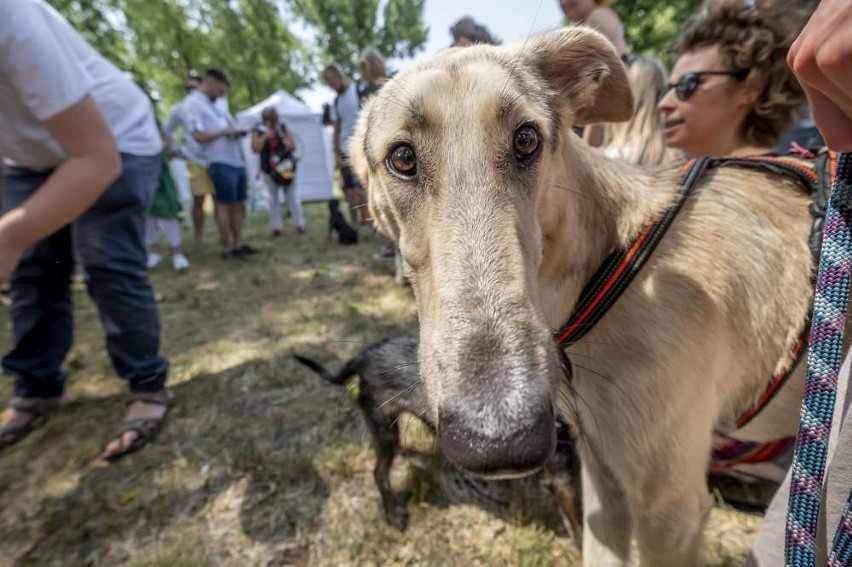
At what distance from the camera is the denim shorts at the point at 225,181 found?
8.02 metres

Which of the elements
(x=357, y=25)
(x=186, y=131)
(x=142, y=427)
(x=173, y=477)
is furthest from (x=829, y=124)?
(x=357, y=25)

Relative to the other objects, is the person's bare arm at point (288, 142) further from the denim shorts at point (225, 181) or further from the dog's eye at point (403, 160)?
the dog's eye at point (403, 160)

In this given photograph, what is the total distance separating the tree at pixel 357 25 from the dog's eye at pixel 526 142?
32935mm

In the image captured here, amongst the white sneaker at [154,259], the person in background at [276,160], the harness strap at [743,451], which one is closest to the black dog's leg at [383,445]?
the harness strap at [743,451]

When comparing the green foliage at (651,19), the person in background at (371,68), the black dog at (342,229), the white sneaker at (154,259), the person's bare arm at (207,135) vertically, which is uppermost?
the green foliage at (651,19)

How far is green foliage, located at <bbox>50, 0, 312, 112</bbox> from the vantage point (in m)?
19.7

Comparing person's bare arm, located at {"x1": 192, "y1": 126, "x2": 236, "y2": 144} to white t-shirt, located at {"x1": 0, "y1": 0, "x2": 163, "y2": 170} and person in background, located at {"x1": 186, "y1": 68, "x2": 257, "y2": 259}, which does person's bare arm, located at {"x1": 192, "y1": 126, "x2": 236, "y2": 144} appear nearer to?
person in background, located at {"x1": 186, "y1": 68, "x2": 257, "y2": 259}

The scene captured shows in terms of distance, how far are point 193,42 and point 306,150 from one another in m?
14.3

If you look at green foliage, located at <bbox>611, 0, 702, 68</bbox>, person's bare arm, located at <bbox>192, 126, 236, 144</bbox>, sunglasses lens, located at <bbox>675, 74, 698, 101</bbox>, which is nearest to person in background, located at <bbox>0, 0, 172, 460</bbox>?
sunglasses lens, located at <bbox>675, 74, 698, 101</bbox>

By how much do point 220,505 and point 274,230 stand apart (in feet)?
27.7

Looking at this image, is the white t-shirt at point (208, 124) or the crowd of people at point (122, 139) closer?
the crowd of people at point (122, 139)

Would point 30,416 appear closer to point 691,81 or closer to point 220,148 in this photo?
point 691,81

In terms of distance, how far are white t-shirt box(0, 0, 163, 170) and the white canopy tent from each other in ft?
46.5

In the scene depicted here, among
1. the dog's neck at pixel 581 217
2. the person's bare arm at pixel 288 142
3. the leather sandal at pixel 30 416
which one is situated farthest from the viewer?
the person's bare arm at pixel 288 142
